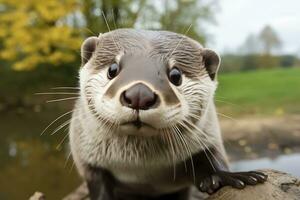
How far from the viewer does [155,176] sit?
3357mm

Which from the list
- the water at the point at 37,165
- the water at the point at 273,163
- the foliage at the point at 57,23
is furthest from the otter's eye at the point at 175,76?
the foliage at the point at 57,23

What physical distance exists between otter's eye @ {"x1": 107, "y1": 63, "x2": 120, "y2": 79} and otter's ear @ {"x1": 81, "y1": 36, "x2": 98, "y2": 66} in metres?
0.41

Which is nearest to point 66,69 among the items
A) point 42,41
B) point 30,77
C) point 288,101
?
point 30,77

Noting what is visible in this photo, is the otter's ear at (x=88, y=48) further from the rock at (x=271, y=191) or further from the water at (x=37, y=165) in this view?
the water at (x=37, y=165)

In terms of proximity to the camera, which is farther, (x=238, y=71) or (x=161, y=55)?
(x=238, y=71)

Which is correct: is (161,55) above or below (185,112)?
above

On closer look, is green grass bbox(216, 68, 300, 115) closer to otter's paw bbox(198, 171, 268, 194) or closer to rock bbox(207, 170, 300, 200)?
otter's paw bbox(198, 171, 268, 194)

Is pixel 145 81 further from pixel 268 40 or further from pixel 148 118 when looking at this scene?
pixel 268 40

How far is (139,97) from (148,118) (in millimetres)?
145

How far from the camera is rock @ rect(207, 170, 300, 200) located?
2.90 metres

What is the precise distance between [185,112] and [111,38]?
721mm

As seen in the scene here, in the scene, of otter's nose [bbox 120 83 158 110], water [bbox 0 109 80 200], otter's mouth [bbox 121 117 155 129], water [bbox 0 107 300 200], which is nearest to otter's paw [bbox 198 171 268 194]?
otter's mouth [bbox 121 117 155 129]

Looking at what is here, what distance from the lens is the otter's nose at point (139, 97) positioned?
8.11 ft

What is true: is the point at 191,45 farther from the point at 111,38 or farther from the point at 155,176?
the point at 155,176
